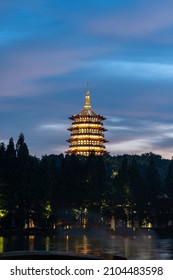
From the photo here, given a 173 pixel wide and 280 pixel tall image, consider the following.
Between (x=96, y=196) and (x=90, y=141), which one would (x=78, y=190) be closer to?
(x=96, y=196)

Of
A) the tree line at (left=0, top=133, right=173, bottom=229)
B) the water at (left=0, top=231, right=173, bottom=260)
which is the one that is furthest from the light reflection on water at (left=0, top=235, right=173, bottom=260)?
the tree line at (left=0, top=133, right=173, bottom=229)

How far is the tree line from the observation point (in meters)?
86.9

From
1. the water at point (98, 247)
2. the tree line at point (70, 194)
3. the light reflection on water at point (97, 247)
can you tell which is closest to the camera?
the water at point (98, 247)

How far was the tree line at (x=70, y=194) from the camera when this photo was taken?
86.9m

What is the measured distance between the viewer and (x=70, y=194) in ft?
349

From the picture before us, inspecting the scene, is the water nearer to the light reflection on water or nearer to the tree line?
the light reflection on water

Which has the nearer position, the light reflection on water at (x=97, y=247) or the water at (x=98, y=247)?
the water at (x=98, y=247)

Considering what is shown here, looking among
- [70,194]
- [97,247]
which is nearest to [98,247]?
[97,247]

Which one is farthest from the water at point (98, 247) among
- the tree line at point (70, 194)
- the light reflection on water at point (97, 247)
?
the tree line at point (70, 194)

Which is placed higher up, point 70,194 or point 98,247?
point 70,194

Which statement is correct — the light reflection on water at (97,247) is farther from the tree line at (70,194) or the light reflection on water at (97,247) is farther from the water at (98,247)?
the tree line at (70,194)

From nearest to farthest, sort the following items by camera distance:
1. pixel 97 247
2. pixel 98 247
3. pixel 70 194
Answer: pixel 97 247 < pixel 98 247 < pixel 70 194

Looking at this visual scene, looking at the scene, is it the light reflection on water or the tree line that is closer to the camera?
the light reflection on water

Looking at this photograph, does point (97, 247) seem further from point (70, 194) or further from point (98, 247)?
point (70, 194)
